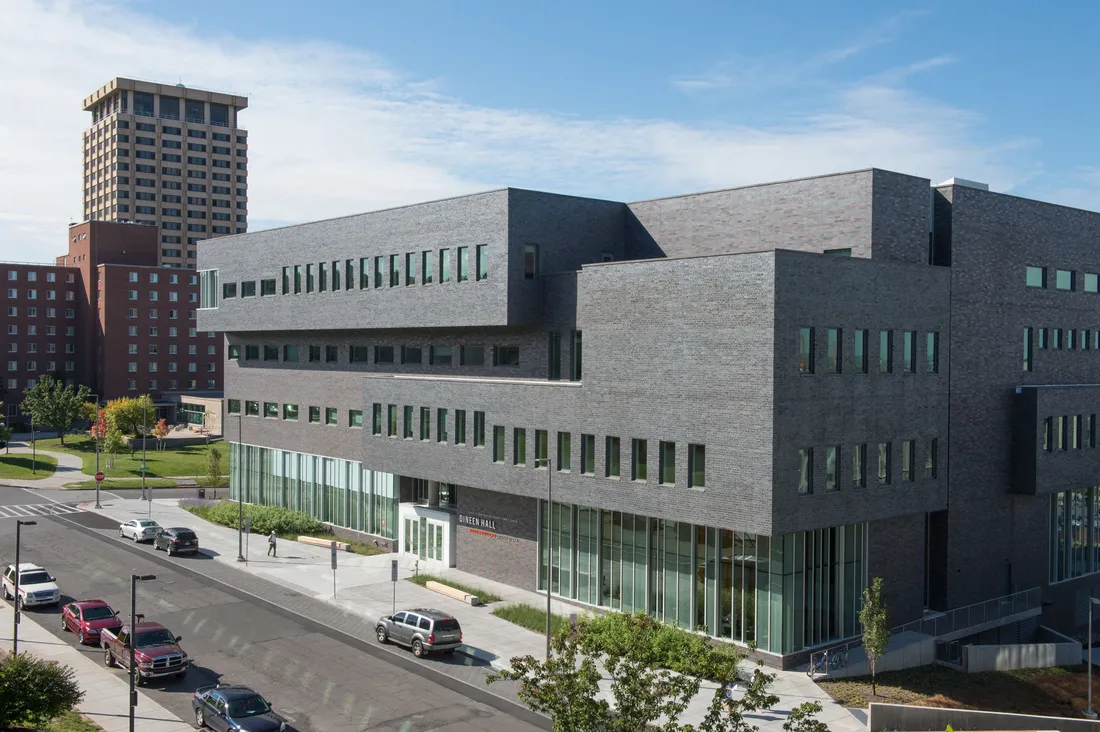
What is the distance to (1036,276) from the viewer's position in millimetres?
49750

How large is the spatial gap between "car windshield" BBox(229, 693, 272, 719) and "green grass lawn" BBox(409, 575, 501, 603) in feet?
55.7

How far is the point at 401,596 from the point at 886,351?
81.2ft

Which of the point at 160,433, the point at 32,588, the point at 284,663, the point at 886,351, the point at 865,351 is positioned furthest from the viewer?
the point at 160,433

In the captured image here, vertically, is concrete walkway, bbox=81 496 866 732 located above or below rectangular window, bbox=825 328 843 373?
below

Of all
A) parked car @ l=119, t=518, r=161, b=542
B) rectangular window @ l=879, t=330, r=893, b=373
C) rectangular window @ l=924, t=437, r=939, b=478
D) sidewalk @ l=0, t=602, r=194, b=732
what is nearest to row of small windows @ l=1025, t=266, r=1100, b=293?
rectangular window @ l=924, t=437, r=939, b=478

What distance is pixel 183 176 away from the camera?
171 m

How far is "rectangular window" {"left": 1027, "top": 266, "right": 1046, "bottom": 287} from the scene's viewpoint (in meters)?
49.3

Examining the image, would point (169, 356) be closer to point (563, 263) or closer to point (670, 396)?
point (563, 263)

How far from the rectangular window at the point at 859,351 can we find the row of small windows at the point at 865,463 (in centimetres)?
318

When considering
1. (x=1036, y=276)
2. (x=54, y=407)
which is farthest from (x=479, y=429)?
(x=54, y=407)

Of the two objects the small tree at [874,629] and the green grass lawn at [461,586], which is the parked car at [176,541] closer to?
the green grass lawn at [461,586]

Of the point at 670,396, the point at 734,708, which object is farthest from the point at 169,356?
the point at 734,708

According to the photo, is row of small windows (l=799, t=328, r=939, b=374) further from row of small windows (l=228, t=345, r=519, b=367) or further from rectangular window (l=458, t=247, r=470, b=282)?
rectangular window (l=458, t=247, r=470, b=282)

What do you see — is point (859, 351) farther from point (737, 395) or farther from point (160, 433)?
point (160, 433)
